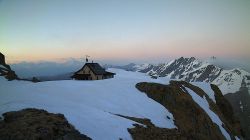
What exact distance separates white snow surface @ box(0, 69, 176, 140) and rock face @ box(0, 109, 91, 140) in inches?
55.9

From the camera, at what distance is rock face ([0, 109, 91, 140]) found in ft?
62.8

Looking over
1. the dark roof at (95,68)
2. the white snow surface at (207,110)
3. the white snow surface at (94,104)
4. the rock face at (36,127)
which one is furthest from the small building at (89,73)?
the rock face at (36,127)

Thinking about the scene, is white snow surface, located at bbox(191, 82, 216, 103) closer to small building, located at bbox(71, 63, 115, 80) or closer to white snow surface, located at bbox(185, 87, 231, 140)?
white snow surface, located at bbox(185, 87, 231, 140)

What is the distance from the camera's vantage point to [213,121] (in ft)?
166

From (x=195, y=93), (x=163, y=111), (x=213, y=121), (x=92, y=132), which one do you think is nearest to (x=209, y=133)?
(x=213, y=121)

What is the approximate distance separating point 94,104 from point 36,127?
49.6ft

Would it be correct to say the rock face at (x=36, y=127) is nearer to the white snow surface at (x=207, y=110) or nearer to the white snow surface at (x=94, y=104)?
the white snow surface at (x=94, y=104)

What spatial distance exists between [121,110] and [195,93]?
30.0 m

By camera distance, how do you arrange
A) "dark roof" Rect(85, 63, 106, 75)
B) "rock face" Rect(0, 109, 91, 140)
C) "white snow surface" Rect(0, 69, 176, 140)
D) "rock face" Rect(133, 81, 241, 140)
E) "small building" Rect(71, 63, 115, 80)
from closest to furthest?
"rock face" Rect(0, 109, 91, 140) → "white snow surface" Rect(0, 69, 176, 140) → "rock face" Rect(133, 81, 241, 140) → "small building" Rect(71, 63, 115, 80) → "dark roof" Rect(85, 63, 106, 75)

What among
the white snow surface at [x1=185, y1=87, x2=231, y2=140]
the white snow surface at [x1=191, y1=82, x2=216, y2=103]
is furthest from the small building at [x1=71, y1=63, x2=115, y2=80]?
the white snow surface at [x1=191, y1=82, x2=216, y2=103]

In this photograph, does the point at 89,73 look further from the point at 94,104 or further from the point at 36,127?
the point at 36,127

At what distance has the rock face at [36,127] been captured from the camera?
19156mm

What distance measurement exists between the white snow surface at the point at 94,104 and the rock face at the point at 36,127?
142 cm

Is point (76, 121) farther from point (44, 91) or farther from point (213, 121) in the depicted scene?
point (213, 121)
